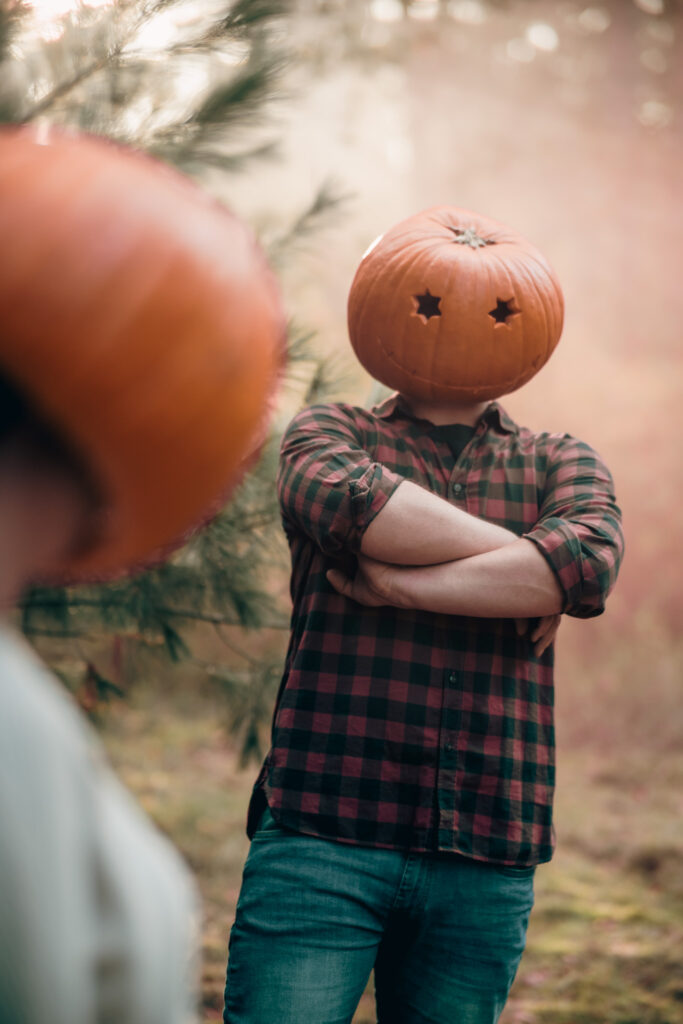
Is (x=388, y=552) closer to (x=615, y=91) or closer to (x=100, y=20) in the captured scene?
(x=100, y=20)

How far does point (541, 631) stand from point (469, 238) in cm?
95

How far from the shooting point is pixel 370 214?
29.2ft

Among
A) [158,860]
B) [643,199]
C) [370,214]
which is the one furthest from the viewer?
[370,214]

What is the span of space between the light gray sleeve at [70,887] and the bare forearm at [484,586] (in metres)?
1.01

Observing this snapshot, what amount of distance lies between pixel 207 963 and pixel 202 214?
354 cm

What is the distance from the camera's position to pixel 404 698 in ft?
5.83

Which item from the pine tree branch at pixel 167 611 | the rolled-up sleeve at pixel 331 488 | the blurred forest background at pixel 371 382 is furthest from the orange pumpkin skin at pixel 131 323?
the pine tree branch at pixel 167 611

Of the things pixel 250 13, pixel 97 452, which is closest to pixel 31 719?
pixel 97 452

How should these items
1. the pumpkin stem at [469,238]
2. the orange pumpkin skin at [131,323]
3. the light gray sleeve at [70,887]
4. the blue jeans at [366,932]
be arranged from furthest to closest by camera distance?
the pumpkin stem at [469,238]
the blue jeans at [366,932]
the orange pumpkin skin at [131,323]
the light gray sleeve at [70,887]

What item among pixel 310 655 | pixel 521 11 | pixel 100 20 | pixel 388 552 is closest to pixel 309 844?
pixel 310 655

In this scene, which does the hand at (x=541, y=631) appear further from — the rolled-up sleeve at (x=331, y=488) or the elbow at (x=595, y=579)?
the rolled-up sleeve at (x=331, y=488)

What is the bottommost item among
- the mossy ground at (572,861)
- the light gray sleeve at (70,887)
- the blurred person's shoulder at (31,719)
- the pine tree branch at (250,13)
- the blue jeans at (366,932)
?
the mossy ground at (572,861)

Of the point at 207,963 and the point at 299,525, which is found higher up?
the point at 299,525

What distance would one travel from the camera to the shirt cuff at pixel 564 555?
1.74 meters
